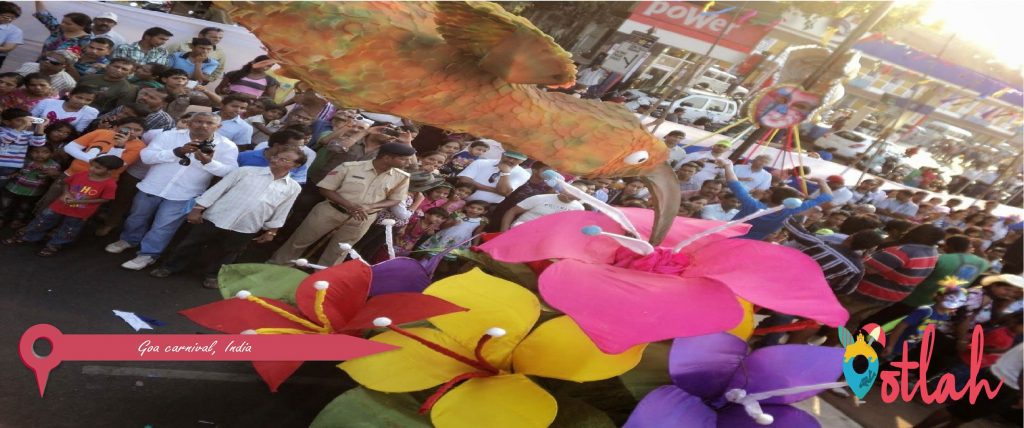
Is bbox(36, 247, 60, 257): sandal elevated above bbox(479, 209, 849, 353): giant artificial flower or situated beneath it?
situated beneath

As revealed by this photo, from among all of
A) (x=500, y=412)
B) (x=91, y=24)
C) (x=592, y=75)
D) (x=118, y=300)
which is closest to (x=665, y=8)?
(x=592, y=75)

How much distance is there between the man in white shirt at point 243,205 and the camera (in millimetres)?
2908

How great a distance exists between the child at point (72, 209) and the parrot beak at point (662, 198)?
2.88 m

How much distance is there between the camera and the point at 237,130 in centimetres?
351

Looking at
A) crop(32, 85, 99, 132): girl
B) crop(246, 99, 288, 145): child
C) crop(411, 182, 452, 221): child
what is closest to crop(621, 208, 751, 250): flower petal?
crop(411, 182, 452, 221): child

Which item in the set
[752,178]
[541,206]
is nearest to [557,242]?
[541,206]

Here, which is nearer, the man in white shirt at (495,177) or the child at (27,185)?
the child at (27,185)

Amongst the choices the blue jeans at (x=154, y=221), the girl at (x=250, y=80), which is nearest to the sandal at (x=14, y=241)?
the blue jeans at (x=154, y=221)

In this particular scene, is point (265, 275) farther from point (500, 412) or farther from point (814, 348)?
point (814, 348)

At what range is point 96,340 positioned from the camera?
0.74 m

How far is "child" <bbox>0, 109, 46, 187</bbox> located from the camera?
9.19 ft

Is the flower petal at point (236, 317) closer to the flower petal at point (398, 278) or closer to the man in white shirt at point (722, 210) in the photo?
the flower petal at point (398, 278)

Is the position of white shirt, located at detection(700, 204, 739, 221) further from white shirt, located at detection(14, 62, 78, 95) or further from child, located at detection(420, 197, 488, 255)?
white shirt, located at detection(14, 62, 78, 95)

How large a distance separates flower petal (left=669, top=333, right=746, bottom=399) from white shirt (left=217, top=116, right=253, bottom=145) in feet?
10.8
